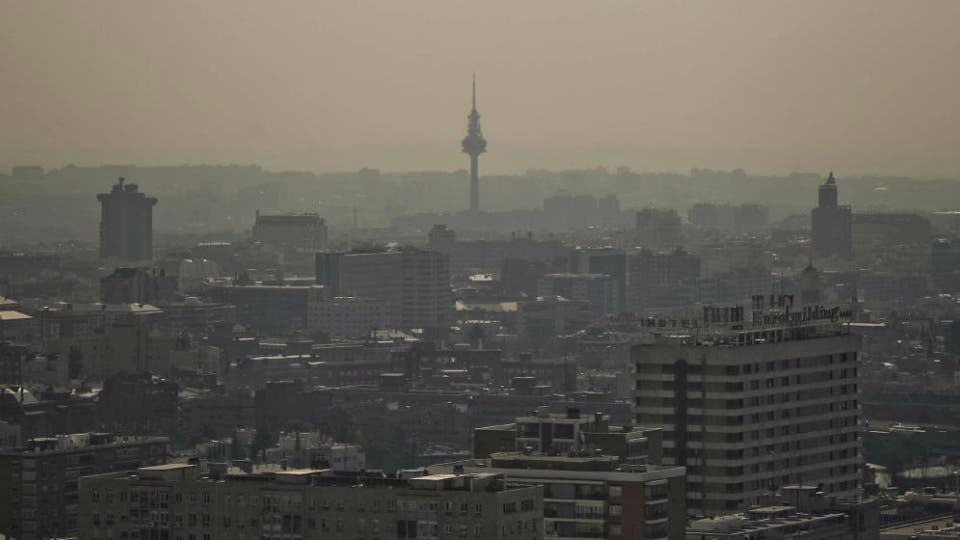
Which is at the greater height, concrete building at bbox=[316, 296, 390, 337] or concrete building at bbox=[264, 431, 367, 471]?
concrete building at bbox=[316, 296, 390, 337]

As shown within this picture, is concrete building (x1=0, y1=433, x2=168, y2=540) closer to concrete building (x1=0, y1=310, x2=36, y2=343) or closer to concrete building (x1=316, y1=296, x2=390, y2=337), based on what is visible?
concrete building (x1=0, y1=310, x2=36, y2=343)

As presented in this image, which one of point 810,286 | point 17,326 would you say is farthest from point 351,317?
point 810,286

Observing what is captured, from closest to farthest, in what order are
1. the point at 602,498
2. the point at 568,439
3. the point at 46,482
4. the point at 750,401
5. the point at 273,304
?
1. the point at 602,498
2. the point at 568,439
3. the point at 750,401
4. the point at 46,482
5. the point at 273,304

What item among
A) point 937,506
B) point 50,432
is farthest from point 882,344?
point 937,506

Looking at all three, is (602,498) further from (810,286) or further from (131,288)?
(131,288)

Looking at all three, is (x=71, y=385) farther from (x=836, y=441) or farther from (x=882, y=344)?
(x=836, y=441)

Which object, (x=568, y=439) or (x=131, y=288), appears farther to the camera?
(x=131, y=288)

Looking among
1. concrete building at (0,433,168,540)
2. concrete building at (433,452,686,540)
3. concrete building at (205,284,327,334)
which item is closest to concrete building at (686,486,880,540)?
concrete building at (433,452,686,540)

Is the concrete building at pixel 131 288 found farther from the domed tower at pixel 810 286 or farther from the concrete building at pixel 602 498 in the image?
the concrete building at pixel 602 498
